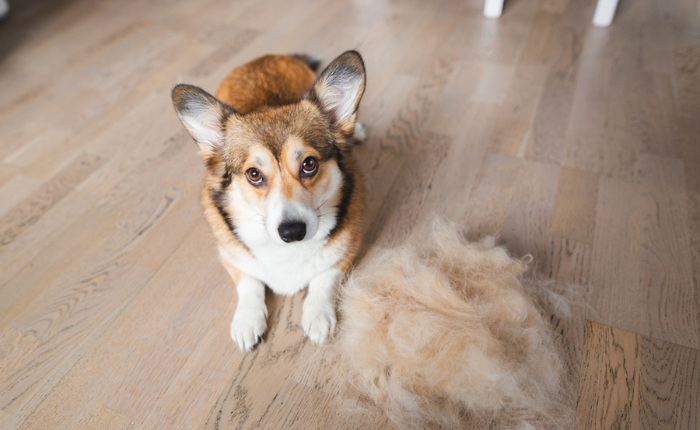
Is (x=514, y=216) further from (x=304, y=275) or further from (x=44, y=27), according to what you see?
(x=44, y=27)

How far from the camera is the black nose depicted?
1.16 m

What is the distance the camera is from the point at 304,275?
4.71 ft

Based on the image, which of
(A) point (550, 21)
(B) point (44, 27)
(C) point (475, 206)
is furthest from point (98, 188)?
(A) point (550, 21)

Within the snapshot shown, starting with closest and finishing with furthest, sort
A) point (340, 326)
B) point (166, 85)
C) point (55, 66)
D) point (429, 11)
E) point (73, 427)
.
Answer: point (73, 427)
point (340, 326)
point (166, 85)
point (55, 66)
point (429, 11)

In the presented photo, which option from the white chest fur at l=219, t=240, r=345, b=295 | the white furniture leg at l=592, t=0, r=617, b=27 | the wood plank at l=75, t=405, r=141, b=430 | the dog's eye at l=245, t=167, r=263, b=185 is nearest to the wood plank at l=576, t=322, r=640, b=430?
the white chest fur at l=219, t=240, r=345, b=295

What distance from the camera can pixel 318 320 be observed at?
4.46 feet

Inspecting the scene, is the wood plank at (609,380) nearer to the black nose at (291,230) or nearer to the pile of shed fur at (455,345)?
the pile of shed fur at (455,345)

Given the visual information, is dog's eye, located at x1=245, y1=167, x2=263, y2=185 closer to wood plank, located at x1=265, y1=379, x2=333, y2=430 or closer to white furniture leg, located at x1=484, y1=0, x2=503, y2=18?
wood plank, located at x1=265, y1=379, x2=333, y2=430

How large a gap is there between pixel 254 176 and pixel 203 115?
0.84 feet

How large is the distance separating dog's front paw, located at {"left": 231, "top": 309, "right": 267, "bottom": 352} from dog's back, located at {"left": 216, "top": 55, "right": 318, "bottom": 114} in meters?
0.78

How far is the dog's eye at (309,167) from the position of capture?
1.27m

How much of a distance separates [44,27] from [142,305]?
10.4 feet

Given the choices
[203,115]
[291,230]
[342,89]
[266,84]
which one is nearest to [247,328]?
[291,230]

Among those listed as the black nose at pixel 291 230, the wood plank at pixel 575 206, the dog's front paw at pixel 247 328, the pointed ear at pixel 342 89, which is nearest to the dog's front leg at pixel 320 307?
the dog's front paw at pixel 247 328
